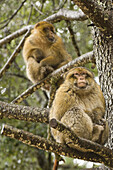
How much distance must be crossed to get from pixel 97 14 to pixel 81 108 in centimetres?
151

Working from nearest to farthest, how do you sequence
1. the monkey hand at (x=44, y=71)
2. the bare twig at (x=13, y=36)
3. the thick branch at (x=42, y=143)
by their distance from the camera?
1. the thick branch at (x=42, y=143)
2. the bare twig at (x=13, y=36)
3. the monkey hand at (x=44, y=71)

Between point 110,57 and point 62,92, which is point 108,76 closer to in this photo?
point 110,57

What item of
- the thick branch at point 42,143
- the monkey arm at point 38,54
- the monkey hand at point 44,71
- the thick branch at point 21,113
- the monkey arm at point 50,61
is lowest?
the thick branch at point 42,143

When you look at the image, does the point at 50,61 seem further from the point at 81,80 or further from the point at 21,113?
the point at 21,113

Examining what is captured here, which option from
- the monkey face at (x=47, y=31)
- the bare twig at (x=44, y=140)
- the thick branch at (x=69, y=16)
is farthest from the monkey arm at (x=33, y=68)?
the bare twig at (x=44, y=140)

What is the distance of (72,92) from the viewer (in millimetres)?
4215

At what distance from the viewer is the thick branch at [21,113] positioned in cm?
347

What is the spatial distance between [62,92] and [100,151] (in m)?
1.40

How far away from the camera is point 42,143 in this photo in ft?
9.14

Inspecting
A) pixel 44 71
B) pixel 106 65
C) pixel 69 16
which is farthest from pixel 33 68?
→ pixel 106 65

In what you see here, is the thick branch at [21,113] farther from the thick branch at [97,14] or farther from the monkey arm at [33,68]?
the monkey arm at [33,68]

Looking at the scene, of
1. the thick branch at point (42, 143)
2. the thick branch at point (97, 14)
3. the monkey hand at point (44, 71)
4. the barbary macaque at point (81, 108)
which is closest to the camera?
the thick branch at point (42, 143)

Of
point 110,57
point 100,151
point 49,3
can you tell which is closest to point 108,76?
point 110,57

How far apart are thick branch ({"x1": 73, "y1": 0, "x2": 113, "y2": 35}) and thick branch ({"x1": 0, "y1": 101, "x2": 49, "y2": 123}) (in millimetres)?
1435
